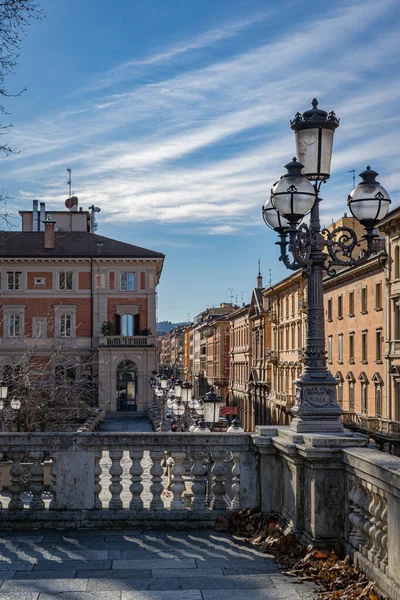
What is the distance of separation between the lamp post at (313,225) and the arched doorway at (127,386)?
5465 cm

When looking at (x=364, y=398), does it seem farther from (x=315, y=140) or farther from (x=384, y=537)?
(x=384, y=537)

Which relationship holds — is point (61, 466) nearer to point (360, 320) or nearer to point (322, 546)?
point (322, 546)

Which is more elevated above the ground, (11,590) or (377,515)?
(377,515)

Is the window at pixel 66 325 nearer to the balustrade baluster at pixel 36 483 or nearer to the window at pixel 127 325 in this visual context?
the window at pixel 127 325

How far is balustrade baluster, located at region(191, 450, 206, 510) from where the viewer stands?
8.73 meters

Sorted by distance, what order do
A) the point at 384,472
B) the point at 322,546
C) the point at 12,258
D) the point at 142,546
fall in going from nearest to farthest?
1. the point at 384,472
2. the point at 322,546
3. the point at 142,546
4. the point at 12,258

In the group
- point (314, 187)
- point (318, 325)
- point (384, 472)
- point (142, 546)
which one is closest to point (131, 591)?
point (142, 546)

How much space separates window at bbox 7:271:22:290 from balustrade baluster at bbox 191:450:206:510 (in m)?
58.2

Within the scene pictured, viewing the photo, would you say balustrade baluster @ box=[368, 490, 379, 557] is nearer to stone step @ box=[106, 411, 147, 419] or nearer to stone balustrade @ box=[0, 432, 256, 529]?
stone balustrade @ box=[0, 432, 256, 529]

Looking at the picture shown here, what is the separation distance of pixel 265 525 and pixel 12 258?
58424 millimetres

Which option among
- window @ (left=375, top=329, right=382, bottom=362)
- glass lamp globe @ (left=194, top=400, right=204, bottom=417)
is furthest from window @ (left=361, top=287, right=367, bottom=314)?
glass lamp globe @ (left=194, top=400, right=204, bottom=417)

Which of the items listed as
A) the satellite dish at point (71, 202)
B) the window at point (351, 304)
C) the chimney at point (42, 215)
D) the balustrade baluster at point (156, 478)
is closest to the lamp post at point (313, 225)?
the balustrade baluster at point (156, 478)

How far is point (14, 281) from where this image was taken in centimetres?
6544

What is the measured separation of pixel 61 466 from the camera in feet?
28.7
